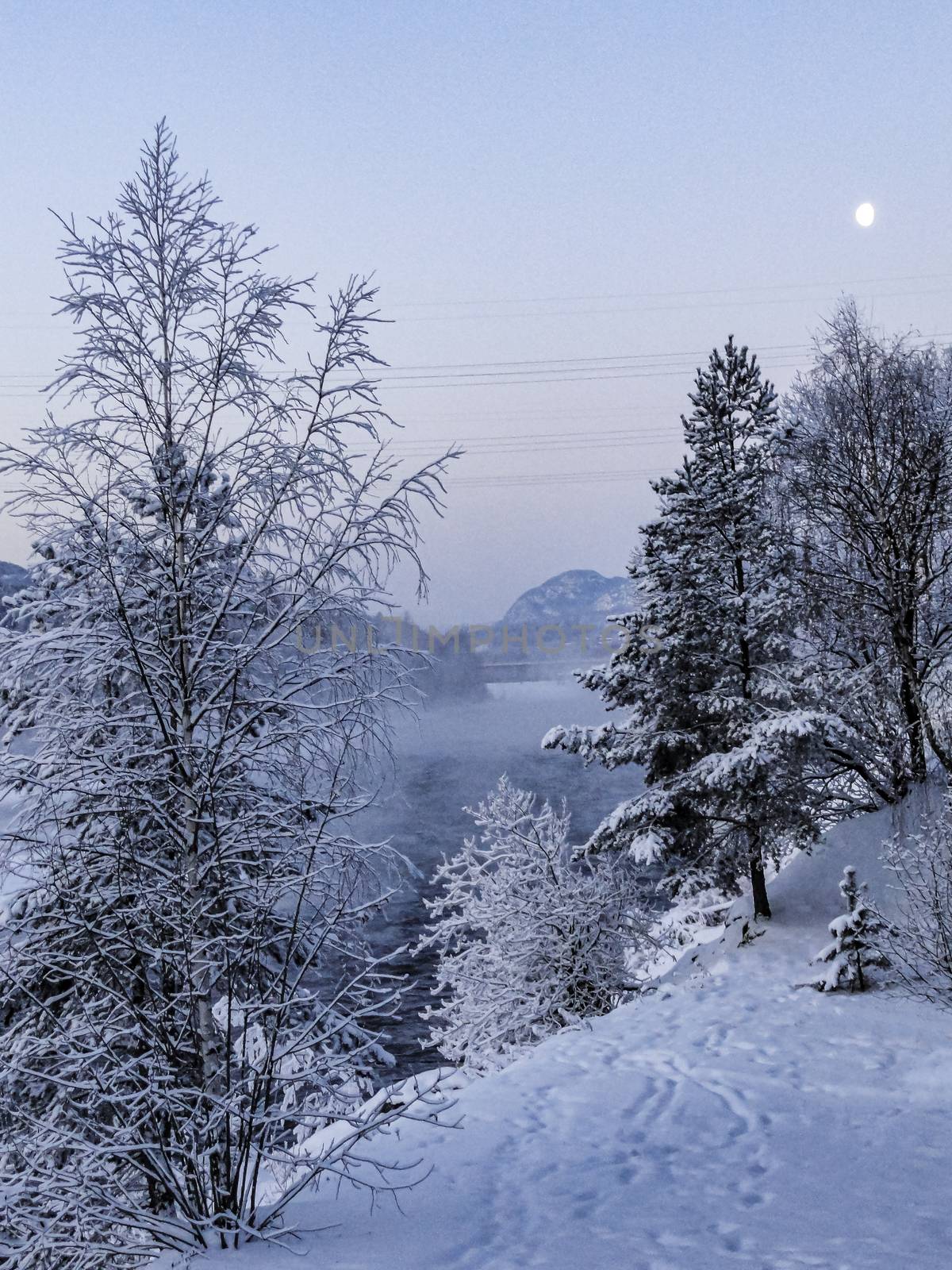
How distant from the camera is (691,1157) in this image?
601cm

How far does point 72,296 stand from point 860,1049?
31.6 feet

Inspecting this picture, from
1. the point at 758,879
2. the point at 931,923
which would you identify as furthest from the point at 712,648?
the point at 931,923

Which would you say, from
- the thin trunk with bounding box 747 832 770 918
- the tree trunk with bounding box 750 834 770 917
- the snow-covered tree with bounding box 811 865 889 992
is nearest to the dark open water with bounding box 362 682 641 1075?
the thin trunk with bounding box 747 832 770 918

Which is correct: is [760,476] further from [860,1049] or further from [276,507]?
[276,507]

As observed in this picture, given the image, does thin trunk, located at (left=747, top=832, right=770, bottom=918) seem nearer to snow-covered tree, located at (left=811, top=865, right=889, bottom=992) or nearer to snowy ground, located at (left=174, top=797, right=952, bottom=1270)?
snow-covered tree, located at (left=811, top=865, right=889, bottom=992)

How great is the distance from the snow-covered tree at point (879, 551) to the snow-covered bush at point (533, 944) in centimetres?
465

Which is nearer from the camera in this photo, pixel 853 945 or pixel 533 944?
pixel 853 945

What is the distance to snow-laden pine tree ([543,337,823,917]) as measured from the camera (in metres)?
14.1

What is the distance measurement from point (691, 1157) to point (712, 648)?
9.92m

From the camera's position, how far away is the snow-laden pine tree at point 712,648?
14.1 meters

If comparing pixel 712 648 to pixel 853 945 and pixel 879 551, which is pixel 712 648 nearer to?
pixel 879 551

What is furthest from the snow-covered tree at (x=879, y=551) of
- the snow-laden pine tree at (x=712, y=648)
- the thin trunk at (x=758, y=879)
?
the thin trunk at (x=758, y=879)

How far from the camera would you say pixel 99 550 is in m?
5.52

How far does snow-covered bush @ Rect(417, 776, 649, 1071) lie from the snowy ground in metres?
2.36
